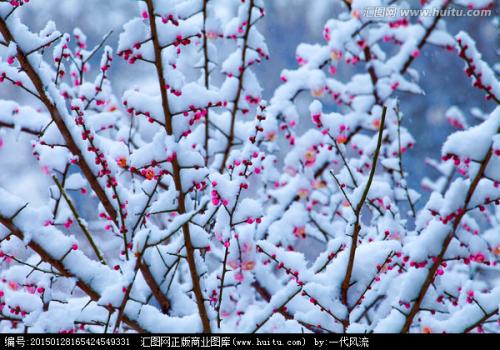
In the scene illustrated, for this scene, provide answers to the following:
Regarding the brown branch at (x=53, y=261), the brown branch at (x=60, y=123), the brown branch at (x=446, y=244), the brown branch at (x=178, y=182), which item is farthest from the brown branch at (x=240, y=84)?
the brown branch at (x=446, y=244)

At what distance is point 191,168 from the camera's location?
6.23ft

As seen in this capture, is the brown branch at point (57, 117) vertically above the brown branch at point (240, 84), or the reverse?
the brown branch at point (240, 84)

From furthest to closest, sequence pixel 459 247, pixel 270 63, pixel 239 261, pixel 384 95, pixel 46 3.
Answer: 1. pixel 270 63
2. pixel 46 3
3. pixel 384 95
4. pixel 239 261
5. pixel 459 247

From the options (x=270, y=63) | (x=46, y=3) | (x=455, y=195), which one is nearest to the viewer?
(x=455, y=195)

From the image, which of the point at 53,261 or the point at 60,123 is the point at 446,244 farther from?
the point at 60,123

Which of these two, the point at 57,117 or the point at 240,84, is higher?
the point at 240,84

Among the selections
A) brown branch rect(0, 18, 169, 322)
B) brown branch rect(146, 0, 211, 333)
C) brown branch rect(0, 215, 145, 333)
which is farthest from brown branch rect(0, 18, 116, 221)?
Answer: brown branch rect(146, 0, 211, 333)

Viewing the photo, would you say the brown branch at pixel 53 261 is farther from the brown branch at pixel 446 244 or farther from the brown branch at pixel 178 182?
the brown branch at pixel 446 244

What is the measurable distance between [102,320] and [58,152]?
0.86 m

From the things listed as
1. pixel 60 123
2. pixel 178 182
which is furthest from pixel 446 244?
pixel 60 123

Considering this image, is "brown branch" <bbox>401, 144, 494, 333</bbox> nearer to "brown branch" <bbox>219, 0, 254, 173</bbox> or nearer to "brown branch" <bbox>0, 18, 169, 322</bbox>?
"brown branch" <bbox>0, 18, 169, 322</bbox>
